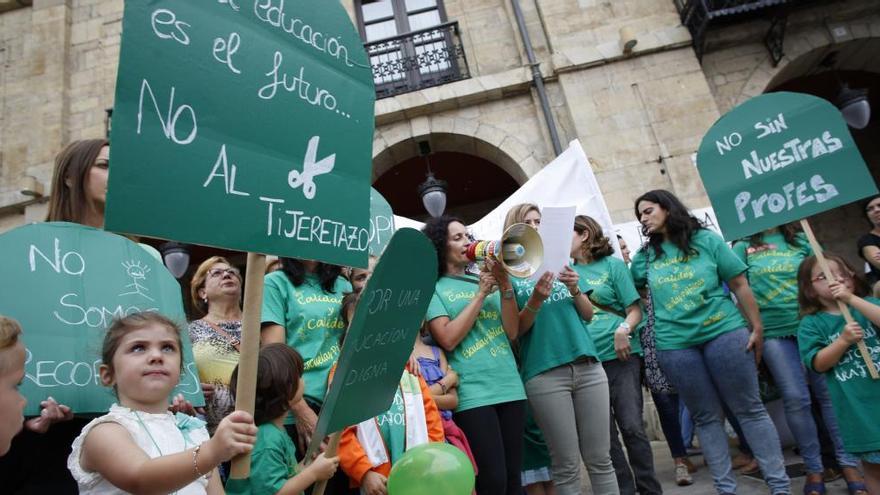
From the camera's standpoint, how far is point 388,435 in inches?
94.3

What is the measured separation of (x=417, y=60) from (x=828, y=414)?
6.78m

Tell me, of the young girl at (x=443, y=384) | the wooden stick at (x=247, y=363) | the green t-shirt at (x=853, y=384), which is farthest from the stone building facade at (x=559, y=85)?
the wooden stick at (x=247, y=363)

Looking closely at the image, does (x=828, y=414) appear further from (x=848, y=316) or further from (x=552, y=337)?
(x=552, y=337)

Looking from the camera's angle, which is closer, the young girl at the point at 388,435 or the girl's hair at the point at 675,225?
the young girl at the point at 388,435

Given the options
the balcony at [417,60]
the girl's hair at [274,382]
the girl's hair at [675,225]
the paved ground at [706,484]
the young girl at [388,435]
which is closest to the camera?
the girl's hair at [274,382]

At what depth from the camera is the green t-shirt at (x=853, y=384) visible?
2.93 m

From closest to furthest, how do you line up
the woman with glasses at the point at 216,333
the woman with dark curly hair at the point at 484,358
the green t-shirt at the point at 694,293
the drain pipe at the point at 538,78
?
the woman with glasses at the point at 216,333 < the woman with dark curly hair at the point at 484,358 < the green t-shirt at the point at 694,293 < the drain pipe at the point at 538,78

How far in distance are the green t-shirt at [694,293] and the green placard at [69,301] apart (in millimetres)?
2491

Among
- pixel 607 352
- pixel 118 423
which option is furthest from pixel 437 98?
pixel 118 423

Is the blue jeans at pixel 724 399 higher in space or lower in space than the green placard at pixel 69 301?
lower

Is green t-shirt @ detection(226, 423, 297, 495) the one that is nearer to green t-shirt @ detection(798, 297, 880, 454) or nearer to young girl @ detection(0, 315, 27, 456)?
young girl @ detection(0, 315, 27, 456)

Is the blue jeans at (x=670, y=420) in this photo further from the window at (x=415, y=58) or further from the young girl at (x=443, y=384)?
the window at (x=415, y=58)

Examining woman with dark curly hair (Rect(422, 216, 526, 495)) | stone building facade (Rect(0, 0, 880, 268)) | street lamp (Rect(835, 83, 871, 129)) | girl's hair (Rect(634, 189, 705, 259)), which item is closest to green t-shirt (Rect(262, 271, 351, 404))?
woman with dark curly hair (Rect(422, 216, 526, 495))

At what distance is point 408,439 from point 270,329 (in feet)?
2.52
